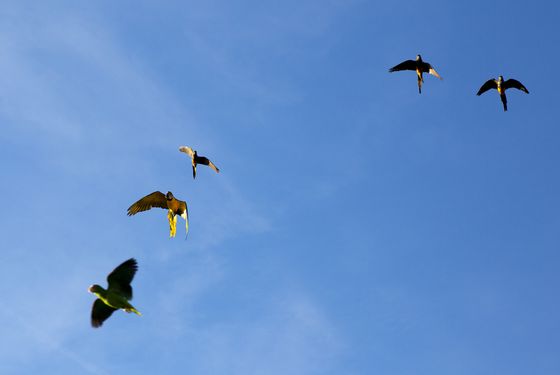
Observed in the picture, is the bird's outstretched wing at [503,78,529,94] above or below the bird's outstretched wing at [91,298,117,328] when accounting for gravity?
above

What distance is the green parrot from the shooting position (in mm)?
25234

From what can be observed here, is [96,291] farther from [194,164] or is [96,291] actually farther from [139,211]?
[194,164]

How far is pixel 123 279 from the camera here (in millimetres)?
25484

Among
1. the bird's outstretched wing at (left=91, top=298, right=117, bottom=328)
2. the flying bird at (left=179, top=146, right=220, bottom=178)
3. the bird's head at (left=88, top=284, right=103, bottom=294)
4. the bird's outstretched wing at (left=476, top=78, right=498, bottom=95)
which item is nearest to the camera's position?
the bird's head at (left=88, top=284, right=103, bottom=294)

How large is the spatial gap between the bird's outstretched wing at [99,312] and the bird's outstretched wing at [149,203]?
27.8ft

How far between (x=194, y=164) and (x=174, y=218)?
2964mm

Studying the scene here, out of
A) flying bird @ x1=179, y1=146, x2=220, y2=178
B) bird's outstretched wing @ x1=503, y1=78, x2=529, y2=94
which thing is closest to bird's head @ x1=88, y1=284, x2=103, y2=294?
flying bird @ x1=179, y1=146, x2=220, y2=178

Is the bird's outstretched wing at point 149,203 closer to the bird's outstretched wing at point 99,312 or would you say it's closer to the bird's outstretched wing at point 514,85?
the bird's outstretched wing at point 99,312

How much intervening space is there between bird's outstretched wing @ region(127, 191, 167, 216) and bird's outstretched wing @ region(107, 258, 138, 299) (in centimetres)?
875

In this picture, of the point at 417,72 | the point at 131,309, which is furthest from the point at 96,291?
the point at 417,72

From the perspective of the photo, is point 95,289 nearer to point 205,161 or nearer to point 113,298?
point 113,298

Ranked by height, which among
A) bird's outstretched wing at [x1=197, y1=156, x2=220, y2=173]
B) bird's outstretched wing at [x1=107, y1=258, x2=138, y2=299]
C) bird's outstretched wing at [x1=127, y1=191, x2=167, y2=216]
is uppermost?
bird's outstretched wing at [x1=197, y1=156, x2=220, y2=173]

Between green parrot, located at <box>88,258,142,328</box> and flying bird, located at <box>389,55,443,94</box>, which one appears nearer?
green parrot, located at <box>88,258,142,328</box>

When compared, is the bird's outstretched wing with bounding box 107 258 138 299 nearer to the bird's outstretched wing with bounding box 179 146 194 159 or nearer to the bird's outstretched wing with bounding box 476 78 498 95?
the bird's outstretched wing with bounding box 179 146 194 159
